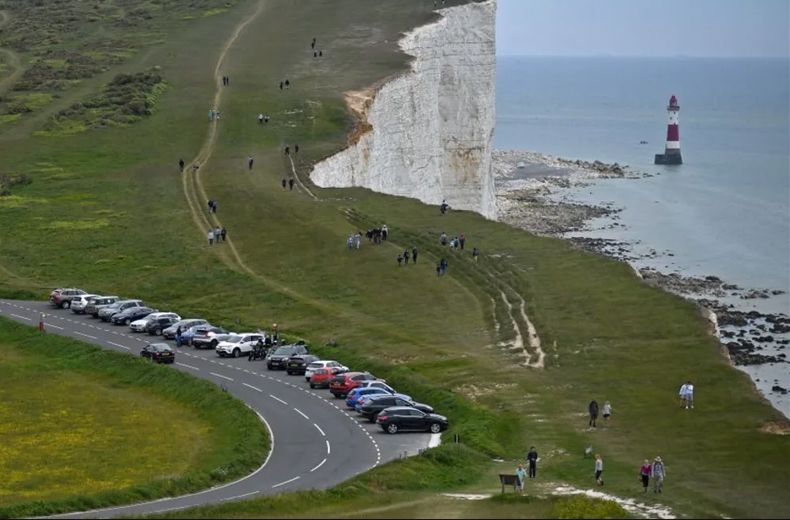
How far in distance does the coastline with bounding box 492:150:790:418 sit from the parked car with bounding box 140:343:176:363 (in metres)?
23.3

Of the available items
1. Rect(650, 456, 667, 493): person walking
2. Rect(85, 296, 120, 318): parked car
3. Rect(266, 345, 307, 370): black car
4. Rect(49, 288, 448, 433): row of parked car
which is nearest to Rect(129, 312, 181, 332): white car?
Rect(49, 288, 448, 433): row of parked car

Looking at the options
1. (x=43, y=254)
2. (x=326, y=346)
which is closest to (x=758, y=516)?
(x=326, y=346)

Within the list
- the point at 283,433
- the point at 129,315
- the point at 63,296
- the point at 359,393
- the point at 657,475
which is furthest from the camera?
the point at 63,296

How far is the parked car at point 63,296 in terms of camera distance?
82.6 metres

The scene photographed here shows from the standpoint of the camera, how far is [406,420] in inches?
2282

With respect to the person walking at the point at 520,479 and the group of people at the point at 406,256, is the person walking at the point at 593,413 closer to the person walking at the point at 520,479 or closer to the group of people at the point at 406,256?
the person walking at the point at 520,479

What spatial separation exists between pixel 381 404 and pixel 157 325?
821 inches

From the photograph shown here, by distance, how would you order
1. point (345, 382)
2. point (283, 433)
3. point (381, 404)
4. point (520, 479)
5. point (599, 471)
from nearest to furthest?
point (520, 479) → point (599, 471) → point (283, 433) → point (381, 404) → point (345, 382)

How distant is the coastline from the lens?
85.8 m

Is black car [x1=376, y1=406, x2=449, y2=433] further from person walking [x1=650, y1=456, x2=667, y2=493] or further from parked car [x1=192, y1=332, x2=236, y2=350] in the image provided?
parked car [x1=192, y1=332, x2=236, y2=350]

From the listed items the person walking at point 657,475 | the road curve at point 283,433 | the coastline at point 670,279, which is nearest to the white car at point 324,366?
the road curve at point 283,433

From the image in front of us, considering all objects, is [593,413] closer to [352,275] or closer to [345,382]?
[345,382]

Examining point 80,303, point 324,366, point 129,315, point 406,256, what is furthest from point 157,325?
point 406,256

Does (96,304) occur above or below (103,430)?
above
